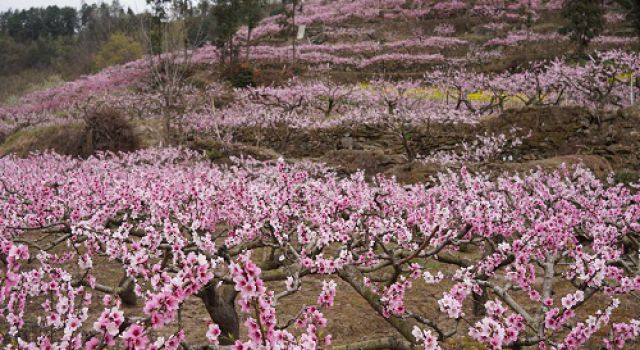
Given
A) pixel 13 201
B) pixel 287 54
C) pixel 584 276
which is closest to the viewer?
pixel 584 276

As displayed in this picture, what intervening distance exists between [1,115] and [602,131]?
34.9 m

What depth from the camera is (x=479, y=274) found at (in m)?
4.35

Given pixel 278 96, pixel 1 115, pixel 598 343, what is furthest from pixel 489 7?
pixel 598 343

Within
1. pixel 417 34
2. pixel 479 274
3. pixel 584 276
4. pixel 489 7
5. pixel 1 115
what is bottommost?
pixel 1 115

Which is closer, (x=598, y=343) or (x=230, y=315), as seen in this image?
(x=230, y=315)

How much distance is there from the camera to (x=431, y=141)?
16812mm

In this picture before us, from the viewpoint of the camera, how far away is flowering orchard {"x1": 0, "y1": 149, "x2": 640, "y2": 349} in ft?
8.11

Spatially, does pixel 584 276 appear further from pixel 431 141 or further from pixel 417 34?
pixel 417 34

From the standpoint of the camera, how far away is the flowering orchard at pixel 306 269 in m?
2.47

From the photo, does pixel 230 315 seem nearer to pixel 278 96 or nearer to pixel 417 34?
pixel 278 96

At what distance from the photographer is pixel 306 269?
3.95 metres

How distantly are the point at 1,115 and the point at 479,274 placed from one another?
3542 centimetres

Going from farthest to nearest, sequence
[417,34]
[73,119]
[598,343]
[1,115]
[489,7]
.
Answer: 1. [489,7]
2. [417,34]
3. [1,115]
4. [73,119]
5. [598,343]

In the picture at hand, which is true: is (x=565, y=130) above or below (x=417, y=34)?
below
